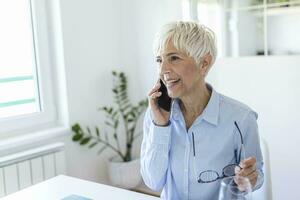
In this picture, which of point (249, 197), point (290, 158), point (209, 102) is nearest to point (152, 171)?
point (209, 102)

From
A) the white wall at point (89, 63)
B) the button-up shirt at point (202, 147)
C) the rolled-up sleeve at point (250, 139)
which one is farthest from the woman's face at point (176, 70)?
the white wall at point (89, 63)

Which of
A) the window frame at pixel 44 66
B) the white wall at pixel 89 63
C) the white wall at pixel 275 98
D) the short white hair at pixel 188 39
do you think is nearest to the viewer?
the short white hair at pixel 188 39

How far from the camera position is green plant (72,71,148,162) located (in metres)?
2.80

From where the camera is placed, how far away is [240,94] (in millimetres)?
2512

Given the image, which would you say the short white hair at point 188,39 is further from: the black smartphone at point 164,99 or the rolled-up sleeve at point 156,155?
the rolled-up sleeve at point 156,155

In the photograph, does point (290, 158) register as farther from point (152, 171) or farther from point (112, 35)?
point (112, 35)

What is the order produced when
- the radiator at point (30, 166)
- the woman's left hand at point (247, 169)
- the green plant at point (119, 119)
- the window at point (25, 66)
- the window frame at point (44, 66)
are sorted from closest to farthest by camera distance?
the woman's left hand at point (247, 169), the radiator at point (30, 166), the window at point (25, 66), the window frame at point (44, 66), the green plant at point (119, 119)

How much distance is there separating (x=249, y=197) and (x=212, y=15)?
190 centimetres

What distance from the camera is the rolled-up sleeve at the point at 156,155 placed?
1.32 m

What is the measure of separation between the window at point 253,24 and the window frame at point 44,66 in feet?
3.43

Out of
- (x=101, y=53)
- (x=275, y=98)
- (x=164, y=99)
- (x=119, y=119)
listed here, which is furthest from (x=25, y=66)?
(x=275, y=98)

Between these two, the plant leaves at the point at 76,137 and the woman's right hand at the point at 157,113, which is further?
the plant leaves at the point at 76,137

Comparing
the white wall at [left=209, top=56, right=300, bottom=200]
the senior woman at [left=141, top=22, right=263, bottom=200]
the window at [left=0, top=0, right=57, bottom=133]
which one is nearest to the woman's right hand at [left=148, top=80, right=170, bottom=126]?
the senior woman at [left=141, top=22, right=263, bottom=200]

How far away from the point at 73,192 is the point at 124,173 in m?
1.15
